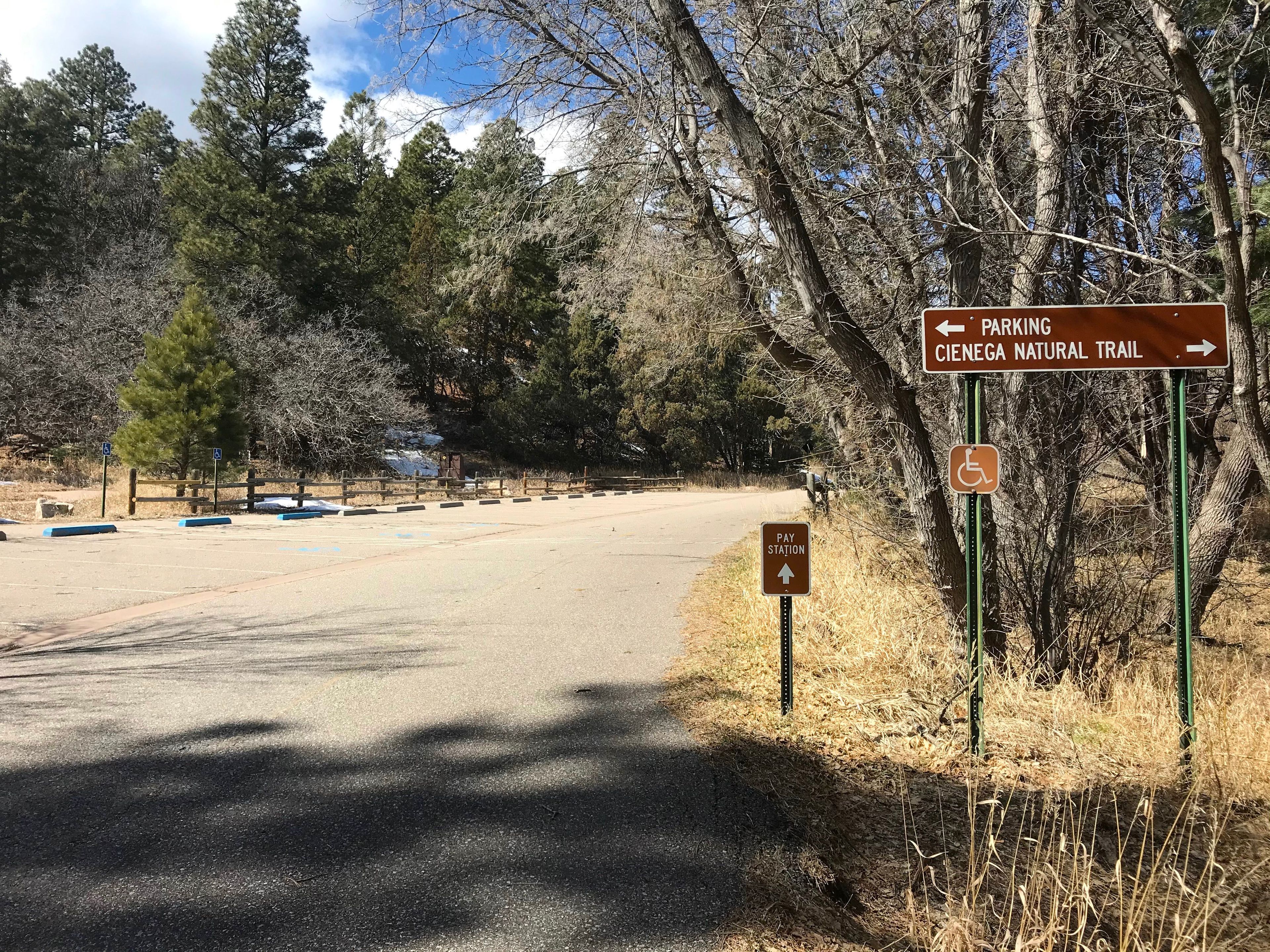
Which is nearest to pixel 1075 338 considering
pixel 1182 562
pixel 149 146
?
pixel 1182 562

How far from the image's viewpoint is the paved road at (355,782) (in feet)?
10.6

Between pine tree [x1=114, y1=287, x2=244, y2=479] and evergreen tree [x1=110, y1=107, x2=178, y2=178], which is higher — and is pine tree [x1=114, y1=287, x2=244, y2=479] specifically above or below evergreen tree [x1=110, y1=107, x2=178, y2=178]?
below

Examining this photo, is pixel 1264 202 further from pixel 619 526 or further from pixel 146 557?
pixel 619 526

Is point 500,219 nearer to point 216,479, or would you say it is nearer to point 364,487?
point 216,479

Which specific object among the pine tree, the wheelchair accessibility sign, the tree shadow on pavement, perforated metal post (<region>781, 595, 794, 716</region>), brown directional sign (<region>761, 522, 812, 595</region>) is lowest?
the tree shadow on pavement

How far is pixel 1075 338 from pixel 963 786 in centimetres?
249

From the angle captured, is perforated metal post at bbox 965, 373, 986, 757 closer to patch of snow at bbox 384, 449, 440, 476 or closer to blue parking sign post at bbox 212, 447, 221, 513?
blue parking sign post at bbox 212, 447, 221, 513

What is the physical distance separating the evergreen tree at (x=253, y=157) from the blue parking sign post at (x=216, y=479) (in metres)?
17.5

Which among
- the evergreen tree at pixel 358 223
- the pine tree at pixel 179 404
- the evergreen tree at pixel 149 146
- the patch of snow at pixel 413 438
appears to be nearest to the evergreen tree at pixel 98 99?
the evergreen tree at pixel 149 146

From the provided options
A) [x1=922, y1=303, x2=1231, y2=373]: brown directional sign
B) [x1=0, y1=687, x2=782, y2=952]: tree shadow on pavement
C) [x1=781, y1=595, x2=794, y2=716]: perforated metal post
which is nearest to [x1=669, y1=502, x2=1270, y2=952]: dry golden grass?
[x1=781, y1=595, x2=794, y2=716]: perforated metal post

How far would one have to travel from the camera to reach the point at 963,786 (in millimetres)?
4695

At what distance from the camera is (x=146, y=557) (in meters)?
13.8

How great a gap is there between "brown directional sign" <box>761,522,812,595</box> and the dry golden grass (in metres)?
0.87

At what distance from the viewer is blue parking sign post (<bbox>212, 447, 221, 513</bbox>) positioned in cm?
2295
